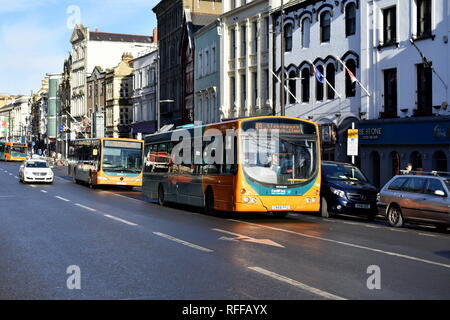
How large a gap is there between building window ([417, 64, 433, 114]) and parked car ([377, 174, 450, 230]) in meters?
10.6

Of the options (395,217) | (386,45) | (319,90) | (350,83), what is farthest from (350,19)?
(395,217)

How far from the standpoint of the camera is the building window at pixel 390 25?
107 feet

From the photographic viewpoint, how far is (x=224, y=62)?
5053cm

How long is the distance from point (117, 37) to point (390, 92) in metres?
86.5

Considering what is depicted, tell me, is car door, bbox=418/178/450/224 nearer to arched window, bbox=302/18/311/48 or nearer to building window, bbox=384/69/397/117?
building window, bbox=384/69/397/117

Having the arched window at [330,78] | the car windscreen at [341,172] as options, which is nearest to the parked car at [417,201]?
the car windscreen at [341,172]

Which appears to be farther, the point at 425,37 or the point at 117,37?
the point at 117,37

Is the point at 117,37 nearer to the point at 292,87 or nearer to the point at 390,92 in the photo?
the point at 292,87

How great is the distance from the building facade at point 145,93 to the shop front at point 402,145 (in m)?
39.9

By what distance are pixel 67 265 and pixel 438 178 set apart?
1161cm

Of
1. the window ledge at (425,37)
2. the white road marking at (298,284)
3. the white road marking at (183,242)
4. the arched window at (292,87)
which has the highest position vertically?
the window ledge at (425,37)

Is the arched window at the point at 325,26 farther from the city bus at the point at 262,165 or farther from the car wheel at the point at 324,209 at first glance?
the city bus at the point at 262,165

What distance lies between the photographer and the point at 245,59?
1869 inches
